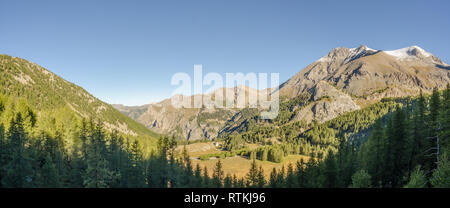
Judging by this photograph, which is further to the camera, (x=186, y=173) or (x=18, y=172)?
(x=186, y=173)

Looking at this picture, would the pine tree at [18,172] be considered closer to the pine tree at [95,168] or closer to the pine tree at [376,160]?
the pine tree at [95,168]

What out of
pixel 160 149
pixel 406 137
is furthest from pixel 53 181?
pixel 406 137

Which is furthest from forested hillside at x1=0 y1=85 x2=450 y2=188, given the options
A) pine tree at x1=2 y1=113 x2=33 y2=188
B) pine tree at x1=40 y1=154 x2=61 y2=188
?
pine tree at x1=40 y1=154 x2=61 y2=188

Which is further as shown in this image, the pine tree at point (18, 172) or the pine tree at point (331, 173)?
the pine tree at point (331, 173)

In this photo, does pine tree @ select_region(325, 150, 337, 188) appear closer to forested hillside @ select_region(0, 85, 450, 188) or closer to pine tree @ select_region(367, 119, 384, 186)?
forested hillside @ select_region(0, 85, 450, 188)

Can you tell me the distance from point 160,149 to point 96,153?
62.9 feet

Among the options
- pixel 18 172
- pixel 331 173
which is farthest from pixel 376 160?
pixel 18 172

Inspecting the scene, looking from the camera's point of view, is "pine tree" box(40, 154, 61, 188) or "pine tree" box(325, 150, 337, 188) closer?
"pine tree" box(40, 154, 61, 188)

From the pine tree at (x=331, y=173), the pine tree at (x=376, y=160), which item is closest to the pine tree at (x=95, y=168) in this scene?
the pine tree at (x=331, y=173)

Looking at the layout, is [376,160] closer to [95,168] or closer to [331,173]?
[331,173]

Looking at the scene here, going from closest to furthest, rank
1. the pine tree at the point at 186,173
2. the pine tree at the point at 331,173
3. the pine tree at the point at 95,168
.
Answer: the pine tree at the point at 95,168 < the pine tree at the point at 331,173 < the pine tree at the point at 186,173

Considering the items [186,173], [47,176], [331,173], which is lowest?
[186,173]

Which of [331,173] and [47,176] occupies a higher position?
[47,176]
